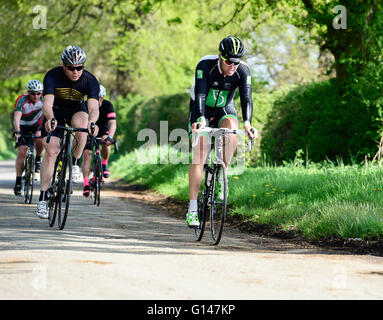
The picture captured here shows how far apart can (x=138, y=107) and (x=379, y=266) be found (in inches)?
895

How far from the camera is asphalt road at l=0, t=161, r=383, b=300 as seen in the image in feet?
16.3

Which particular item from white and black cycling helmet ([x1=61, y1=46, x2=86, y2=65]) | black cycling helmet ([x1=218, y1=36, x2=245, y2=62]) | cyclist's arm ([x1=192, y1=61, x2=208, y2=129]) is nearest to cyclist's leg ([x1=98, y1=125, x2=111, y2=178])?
white and black cycling helmet ([x1=61, y1=46, x2=86, y2=65])

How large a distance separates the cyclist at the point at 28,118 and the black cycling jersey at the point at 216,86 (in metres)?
5.31

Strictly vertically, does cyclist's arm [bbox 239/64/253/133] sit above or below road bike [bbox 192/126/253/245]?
above

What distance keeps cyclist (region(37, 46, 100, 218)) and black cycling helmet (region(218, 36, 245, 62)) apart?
2112 mm

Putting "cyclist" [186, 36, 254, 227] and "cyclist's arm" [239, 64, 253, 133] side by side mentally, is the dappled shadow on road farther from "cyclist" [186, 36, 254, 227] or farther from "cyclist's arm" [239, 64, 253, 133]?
"cyclist's arm" [239, 64, 253, 133]

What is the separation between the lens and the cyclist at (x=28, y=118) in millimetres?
12344

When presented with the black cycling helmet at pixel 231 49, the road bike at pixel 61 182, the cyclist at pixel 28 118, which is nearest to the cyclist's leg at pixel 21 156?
the cyclist at pixel 28 118

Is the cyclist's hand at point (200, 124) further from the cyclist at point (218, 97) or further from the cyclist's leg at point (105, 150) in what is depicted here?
the cyclist's leg at point (105, 150)

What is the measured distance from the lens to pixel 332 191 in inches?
390

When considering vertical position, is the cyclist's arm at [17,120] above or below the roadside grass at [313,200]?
above

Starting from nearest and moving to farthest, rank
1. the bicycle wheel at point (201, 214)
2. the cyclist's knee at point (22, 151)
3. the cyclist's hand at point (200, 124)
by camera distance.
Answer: the cyclist's hand at point (200, 124) → the bicycle wheel at point (201, 214) → the cyclist's knee at point (22, 151)

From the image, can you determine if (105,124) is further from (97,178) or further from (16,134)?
(16,134)

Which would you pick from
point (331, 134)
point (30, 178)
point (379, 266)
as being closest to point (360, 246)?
point (379, 266)
